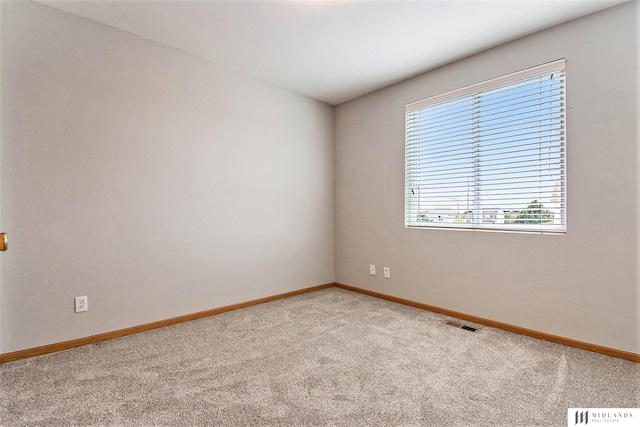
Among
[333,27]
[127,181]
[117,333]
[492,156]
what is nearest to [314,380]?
[117,333]

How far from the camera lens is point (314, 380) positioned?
188cm

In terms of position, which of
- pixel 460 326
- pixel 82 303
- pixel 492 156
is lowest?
pixel 460 326

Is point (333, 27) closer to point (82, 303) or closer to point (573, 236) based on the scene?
point (573, 236)

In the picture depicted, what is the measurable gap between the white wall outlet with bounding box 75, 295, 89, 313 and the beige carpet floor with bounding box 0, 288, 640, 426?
11.6 inches

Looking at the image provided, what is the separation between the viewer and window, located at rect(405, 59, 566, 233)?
2.49 meters

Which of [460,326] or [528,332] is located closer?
[528,332]

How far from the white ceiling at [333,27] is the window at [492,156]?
393mm

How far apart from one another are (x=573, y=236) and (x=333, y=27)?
2.47 m

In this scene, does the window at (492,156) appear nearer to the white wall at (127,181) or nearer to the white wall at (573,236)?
the white wall at (573,236)

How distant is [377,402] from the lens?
1662 mm

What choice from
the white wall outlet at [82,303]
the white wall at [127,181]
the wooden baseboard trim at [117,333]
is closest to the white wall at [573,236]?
the white wall at [127,181]

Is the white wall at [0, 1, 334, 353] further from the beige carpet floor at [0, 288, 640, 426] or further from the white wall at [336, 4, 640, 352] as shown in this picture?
the white wall at [336, 4, 640, 352]

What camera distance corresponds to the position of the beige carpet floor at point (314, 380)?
61.2 inches

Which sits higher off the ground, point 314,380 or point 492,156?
point 492,156
